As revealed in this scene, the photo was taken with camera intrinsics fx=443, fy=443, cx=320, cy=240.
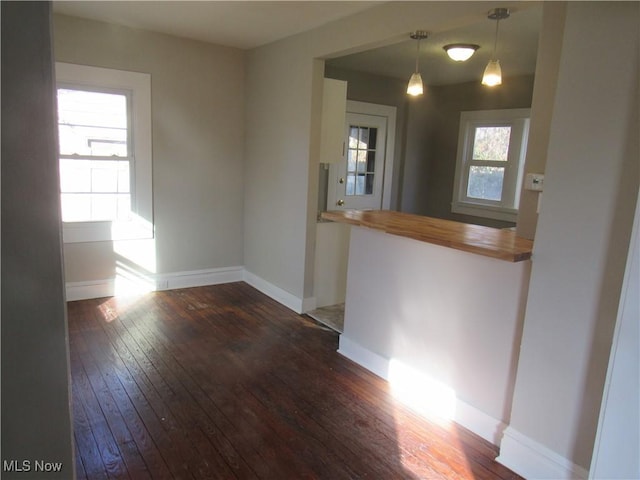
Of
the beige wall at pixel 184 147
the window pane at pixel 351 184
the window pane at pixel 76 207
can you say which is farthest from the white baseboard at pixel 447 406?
the window pane at pixel 76 207

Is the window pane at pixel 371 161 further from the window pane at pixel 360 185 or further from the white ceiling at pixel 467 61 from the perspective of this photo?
the white ceiling at pixel 467 61

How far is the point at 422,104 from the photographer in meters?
5.98

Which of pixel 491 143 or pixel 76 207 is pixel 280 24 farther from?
pixel 491 143

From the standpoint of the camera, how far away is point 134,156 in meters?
4.17

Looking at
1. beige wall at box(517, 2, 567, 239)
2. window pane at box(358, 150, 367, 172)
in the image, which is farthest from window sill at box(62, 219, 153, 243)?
beige wall at box(517, 2, 567, 239)

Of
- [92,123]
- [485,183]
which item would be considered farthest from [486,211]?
[92,123]

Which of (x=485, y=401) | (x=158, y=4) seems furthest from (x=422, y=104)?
(x=485, y=401)

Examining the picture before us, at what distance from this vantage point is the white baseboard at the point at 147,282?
13.5ft

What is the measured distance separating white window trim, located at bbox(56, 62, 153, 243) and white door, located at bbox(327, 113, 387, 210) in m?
1.97

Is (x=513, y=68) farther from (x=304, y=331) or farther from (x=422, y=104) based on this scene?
(x=304, y=331)

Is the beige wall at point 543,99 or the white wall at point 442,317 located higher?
the beige wall at point 543,99

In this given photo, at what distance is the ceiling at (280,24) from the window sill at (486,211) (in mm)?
1622

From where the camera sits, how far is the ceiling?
10.4 ft

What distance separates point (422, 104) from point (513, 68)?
135cm
